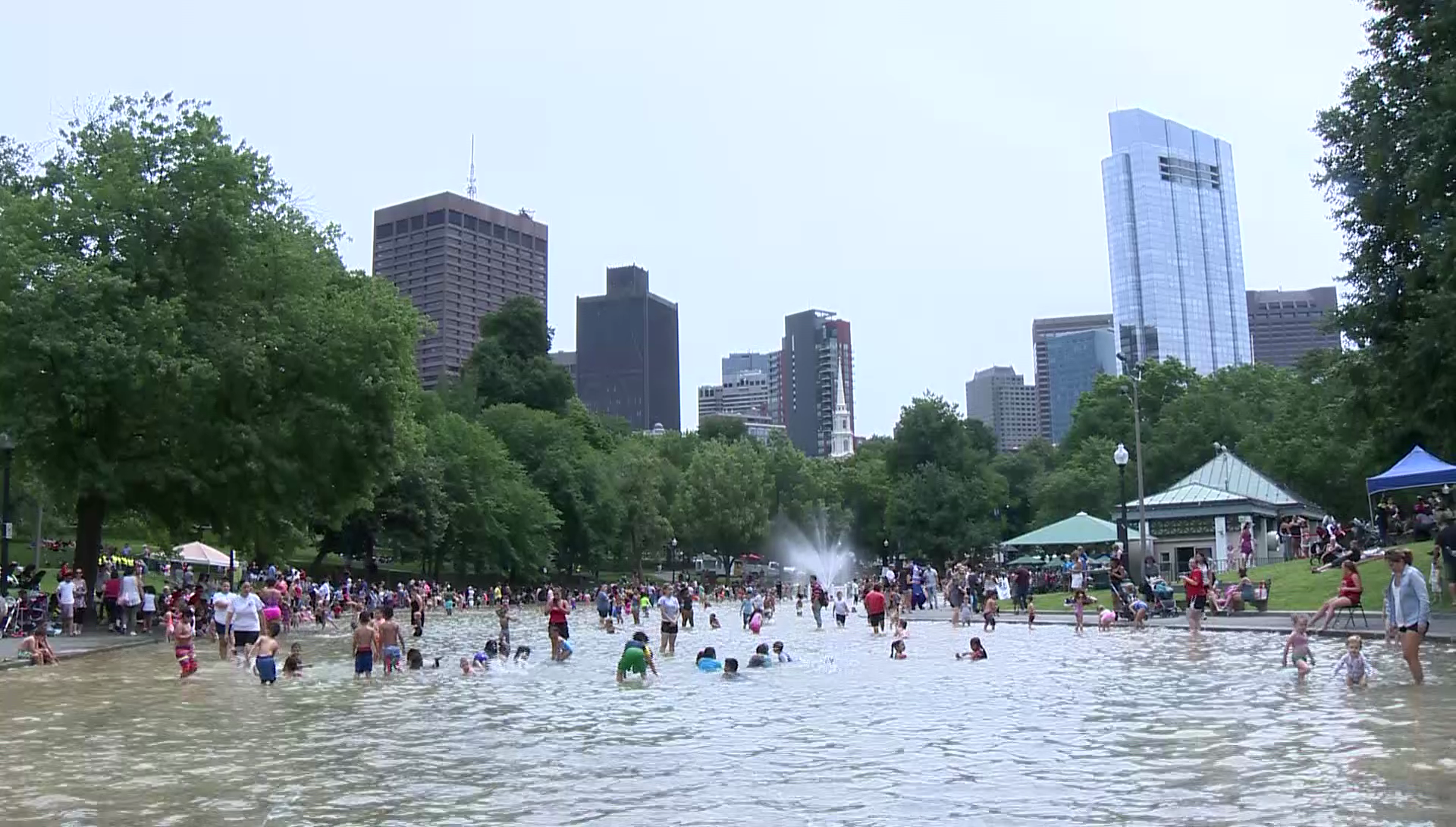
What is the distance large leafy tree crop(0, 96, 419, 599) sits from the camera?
3117 centimetres

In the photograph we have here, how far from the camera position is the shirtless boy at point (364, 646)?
2245 centimetres

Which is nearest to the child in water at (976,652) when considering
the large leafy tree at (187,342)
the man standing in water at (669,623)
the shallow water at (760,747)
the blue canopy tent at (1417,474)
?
the shallow water at (760,747)

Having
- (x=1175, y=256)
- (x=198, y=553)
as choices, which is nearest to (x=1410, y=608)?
(x=198, y=553)

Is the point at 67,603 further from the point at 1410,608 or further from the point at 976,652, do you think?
the point at 1410,608

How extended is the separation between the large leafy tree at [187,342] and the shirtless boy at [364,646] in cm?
1248

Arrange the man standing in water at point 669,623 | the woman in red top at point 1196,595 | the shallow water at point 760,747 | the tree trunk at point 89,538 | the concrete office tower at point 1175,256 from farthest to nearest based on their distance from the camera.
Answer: the concrete office tower at point 1175,256 → the tree trunk at point 89,538 → the man standing in water at point 669,623 → the woman in red top at point 1196,595 → the shallow water at point 760,747

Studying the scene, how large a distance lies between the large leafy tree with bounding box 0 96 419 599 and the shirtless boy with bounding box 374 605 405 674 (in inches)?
466

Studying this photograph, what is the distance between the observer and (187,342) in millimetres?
33938

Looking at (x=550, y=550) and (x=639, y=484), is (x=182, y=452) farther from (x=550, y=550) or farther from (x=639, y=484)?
(x=639, y=484)

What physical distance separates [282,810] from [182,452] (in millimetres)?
28350

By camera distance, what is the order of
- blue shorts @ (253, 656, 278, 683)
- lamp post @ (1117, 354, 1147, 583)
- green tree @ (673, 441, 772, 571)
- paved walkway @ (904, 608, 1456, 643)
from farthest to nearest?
green tree @ (673, 441, 772, 571) < lamp post @ (1117, 354, 1147, 583) < paved walkway @ (904, 608, 1456, 643) < blue shorts @ (253, 656, 278, 683)

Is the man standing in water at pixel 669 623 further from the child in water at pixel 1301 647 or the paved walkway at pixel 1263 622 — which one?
the child in water at pixel 1301 647

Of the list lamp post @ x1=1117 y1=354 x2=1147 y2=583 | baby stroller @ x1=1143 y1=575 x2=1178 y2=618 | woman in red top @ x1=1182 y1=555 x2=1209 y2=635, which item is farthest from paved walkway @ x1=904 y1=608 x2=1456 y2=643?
lamp post @ x1=1117 y1=354 x2=1147 y2=583

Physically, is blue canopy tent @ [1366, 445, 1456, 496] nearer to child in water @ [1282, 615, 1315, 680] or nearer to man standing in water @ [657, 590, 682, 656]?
child in water @ [1282, 615, 1315, 680]
